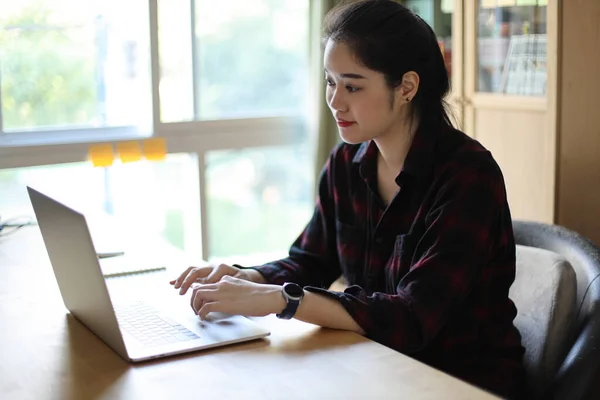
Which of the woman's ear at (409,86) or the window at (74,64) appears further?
the window at (74,64)

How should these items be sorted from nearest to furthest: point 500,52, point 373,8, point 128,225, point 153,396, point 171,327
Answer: point 153,396 < point 171,327 < point 373,8 < point 128,225 < point 500,52

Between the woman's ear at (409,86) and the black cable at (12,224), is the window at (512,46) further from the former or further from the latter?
the black cable at (12,224)

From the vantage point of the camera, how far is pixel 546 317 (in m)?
1.67

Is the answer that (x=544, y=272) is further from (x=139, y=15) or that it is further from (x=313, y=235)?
(x=139, y=15)

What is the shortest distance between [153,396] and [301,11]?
2.87 m

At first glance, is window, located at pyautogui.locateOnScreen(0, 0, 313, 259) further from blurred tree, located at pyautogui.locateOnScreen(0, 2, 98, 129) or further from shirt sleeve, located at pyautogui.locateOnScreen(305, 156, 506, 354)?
shirt sleeve, located at pyautogui.locateOnScreen(305, 156, 506, 354)

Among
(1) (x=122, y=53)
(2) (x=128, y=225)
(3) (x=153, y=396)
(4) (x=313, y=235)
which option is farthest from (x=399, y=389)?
(1) (x=122, y=53)

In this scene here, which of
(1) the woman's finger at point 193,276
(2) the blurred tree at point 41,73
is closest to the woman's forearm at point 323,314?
(1) the woman's finger at point 193,276

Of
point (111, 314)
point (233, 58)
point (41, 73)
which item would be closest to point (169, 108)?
point (233, 58)

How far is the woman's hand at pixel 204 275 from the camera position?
1.59 m

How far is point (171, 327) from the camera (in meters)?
1.44

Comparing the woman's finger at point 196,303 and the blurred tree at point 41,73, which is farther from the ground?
the blurred tree at point 41,73

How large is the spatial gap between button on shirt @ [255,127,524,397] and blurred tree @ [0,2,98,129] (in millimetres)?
1822

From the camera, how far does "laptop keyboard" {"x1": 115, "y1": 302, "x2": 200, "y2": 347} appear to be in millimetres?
1377
